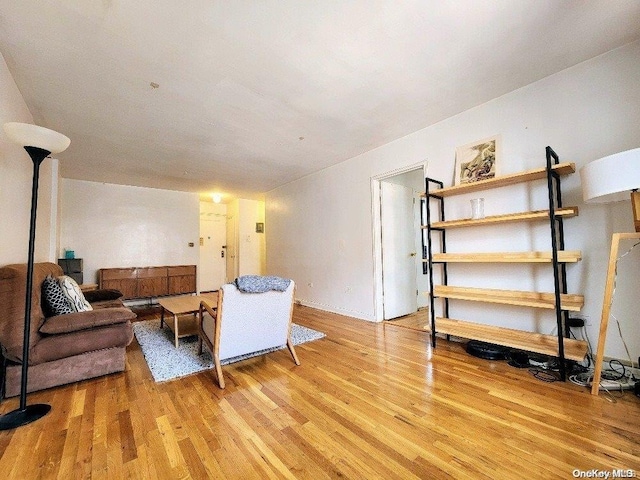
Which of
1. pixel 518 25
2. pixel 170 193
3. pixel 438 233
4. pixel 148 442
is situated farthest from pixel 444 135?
pixel 170 193

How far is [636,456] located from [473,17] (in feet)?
8.51

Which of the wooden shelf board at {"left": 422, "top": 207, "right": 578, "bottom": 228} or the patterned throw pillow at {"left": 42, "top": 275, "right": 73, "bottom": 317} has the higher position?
the wooden shelf board at {"left": 422, "top": 207, "right": 578, "bottom": 228}

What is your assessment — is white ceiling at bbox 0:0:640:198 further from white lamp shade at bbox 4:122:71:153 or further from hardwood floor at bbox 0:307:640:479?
hardwood floor at bbox 0:307:640:479

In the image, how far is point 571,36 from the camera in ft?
6.38

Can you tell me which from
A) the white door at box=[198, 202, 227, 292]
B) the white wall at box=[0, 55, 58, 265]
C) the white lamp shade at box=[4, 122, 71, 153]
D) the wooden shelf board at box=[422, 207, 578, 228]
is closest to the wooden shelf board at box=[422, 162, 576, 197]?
the wooden shelf board at box=[422, 207, 578, 228]

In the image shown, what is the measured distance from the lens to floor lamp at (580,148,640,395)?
5.17 ft

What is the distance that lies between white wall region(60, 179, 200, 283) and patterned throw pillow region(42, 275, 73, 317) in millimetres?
3685

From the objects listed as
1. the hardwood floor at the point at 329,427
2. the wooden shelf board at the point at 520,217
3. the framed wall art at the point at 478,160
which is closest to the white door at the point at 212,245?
the hardwood floor at the point at 329,427

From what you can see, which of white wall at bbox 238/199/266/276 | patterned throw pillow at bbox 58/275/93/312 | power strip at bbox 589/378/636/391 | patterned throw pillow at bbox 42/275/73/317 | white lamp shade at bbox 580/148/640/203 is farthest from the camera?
white wall at bbox 238/199/266/276

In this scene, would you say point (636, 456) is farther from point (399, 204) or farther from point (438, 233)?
point (399, 204)

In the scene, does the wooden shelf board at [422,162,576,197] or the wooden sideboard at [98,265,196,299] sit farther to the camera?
the wooden sideboard at [98,265,196,299]

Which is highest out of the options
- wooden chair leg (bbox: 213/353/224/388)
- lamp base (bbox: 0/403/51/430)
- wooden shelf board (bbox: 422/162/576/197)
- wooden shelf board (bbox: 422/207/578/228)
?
wooden shelf board (bbox: 422/162/576/197)

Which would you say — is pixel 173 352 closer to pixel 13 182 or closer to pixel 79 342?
pixel 79 342

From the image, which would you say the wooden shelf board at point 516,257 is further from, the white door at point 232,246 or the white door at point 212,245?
the white door at point 212,245
